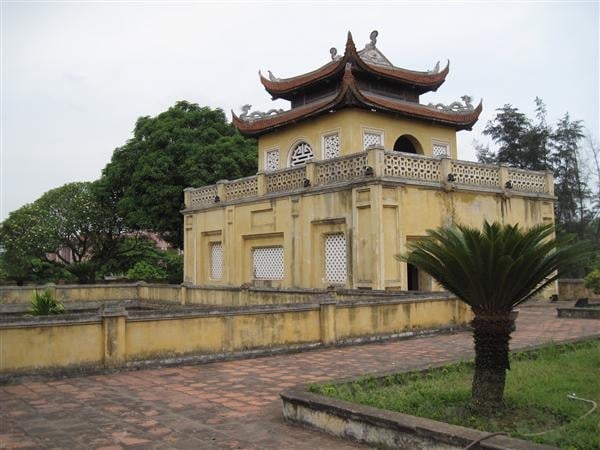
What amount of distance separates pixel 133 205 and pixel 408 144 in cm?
1551

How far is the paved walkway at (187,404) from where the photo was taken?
580 cm

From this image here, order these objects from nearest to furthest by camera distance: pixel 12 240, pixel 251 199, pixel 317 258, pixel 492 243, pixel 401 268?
pixel 492 243 → pixel 401 268 → pixel 317 258 → pixel 251 199 → pixel 12 240

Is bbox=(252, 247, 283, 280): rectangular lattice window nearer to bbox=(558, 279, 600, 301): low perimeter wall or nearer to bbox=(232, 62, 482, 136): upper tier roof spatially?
bbox=(232, 62, 482, 136): upper tier roof

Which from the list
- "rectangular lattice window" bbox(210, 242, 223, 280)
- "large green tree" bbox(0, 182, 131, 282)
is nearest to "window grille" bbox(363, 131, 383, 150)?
"rectangular lattice window" bbox(210, 242, 223, 280)

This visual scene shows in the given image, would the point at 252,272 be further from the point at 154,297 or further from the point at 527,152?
the point at 527,152

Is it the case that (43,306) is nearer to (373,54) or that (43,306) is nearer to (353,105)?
(353,105)

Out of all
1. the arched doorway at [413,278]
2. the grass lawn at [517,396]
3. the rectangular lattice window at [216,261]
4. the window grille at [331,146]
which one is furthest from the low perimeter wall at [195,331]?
the rectangular lattice window at [216,261]

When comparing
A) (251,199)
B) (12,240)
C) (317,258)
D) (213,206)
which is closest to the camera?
(317,258)

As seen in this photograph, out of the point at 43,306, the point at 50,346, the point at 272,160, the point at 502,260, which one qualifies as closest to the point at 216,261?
the point at 272,160

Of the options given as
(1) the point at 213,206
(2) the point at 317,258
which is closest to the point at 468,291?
(2) the point at 317,258

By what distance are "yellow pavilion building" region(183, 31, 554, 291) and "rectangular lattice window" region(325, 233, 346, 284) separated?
4cm

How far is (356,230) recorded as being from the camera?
17797 mm

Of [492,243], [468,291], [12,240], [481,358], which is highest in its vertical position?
[12,240]

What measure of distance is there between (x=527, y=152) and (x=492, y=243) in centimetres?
3436
